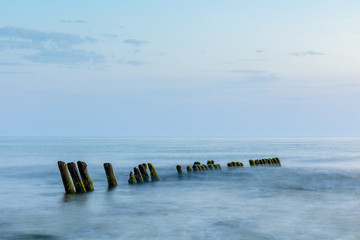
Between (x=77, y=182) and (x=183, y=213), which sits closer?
(x=183, y=213)

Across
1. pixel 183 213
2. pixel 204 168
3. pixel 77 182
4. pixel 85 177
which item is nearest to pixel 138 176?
pixel 85 177

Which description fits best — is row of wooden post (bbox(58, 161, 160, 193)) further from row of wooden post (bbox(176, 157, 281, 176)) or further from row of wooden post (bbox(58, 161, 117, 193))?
row of wooden post (bbox(176, 157, 281, 176))

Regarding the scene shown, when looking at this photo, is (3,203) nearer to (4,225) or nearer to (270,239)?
(4,225)

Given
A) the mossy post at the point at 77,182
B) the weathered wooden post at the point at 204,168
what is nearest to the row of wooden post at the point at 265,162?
the weathered wooden post at the point at 204,168

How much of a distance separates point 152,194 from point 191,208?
4.52m

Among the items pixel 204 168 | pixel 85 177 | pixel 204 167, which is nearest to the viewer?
pixel 85 177

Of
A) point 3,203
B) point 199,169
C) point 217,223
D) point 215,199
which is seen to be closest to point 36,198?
point 3,203

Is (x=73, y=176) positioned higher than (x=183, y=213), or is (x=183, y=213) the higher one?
(x=73, y=176)

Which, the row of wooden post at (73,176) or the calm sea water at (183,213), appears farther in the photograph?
the row of wooden post at (73,176)

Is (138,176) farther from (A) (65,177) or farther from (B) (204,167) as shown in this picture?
(B) (204,167)

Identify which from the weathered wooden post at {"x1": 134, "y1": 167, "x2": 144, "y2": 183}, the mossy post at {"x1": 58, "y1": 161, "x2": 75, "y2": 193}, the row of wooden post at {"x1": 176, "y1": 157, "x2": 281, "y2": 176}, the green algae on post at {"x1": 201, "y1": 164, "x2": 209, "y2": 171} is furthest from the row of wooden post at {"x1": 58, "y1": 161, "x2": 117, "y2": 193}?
the green algae on post at {"x1": 201, "y1": 164, "x2": 209, "y2": 171}

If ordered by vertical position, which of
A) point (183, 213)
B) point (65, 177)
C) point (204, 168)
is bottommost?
point (183, 213)

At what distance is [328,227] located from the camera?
13180 millimetres

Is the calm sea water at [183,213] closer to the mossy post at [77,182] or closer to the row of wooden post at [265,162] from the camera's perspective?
the mossy post at [77,182]
